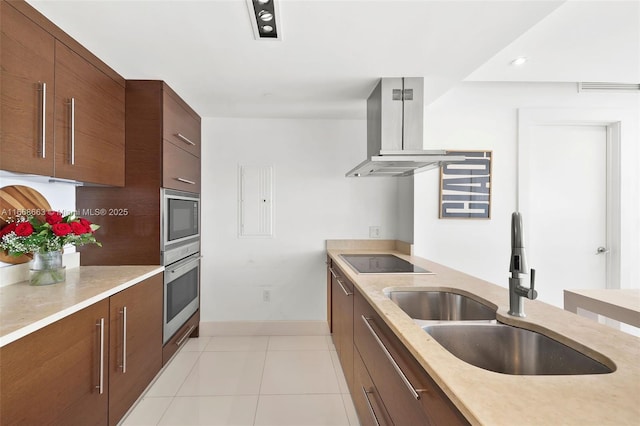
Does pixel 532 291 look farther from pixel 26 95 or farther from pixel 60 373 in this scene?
pixel 26 95

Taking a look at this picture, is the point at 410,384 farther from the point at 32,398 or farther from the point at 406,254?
the point at 406,254

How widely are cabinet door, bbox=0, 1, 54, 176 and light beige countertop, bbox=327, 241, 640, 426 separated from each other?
1.72 meters

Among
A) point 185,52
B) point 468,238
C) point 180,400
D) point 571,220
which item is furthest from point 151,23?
point 571,220

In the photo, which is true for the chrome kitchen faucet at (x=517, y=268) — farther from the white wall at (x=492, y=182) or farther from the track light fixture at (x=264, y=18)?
the white wall at (x=492, y=182)

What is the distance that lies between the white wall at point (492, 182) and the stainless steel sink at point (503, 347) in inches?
69.7

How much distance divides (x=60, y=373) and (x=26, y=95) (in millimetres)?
1226

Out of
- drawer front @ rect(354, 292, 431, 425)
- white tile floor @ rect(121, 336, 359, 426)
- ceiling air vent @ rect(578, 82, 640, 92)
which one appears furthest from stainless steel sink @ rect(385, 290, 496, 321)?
ceiling air vent @ rect(578, 82, 640, 92)

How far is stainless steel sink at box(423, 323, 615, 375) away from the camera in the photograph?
1.10 m

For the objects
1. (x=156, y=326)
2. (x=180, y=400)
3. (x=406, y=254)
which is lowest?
(x=180, y=400)

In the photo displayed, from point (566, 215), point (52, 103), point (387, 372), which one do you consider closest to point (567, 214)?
point (566, 215)

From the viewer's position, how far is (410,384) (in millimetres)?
1015

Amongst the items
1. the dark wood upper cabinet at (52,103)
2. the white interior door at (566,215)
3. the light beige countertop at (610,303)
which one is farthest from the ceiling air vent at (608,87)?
the dark wood upper cabinet at (52,103)

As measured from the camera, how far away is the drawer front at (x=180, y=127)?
8.11 ft

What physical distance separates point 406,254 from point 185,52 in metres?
2.36
